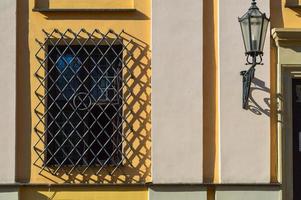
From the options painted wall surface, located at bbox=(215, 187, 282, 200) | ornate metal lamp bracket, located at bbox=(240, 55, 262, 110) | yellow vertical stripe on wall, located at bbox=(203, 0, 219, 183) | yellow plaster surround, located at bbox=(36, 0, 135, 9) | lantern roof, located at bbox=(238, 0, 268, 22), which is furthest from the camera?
yellow plaster surround, located at bbox=(36, 0, 135, 9)

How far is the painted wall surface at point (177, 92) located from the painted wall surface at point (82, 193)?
0.34m

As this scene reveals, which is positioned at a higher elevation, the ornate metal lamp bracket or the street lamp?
the street lamp

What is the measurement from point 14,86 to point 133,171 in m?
1.92

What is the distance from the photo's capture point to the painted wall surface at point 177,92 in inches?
345

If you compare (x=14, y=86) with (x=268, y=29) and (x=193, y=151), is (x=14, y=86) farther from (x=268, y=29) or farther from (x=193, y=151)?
(x=268, y=29)

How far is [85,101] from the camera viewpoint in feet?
29.4

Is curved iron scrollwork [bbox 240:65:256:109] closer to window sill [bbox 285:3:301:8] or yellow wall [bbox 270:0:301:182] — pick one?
yellow wall [bbox 270:0:301:182]

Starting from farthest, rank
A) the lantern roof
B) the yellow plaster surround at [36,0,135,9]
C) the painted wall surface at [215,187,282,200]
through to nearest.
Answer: the yellow plaster surround at [36,0,135,9] → the painted wall surface at [215,187,282,200] → the lantern roof

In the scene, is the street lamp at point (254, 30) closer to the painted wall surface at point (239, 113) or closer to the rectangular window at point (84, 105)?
the painted wall surface at point (239, 113)
